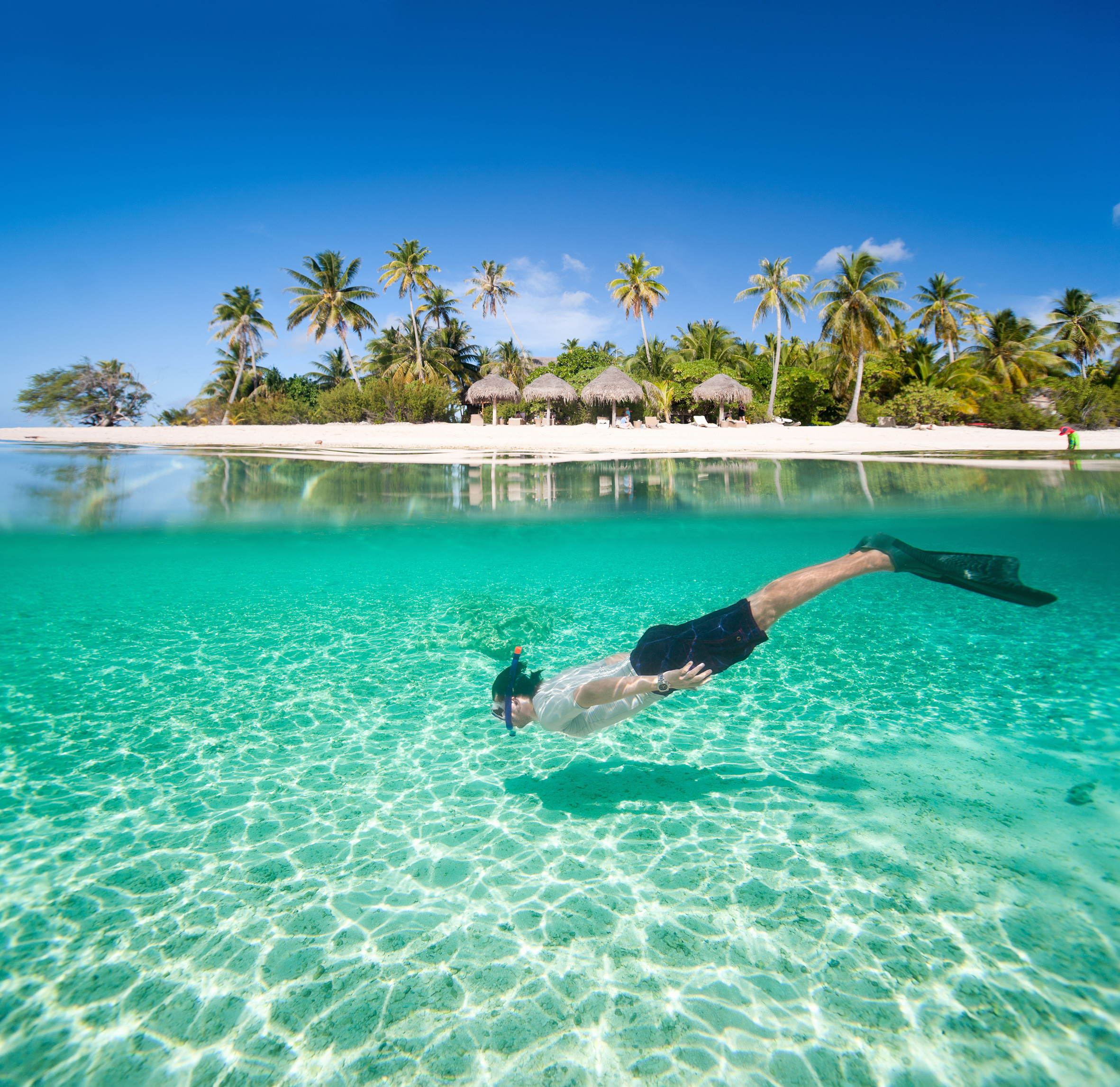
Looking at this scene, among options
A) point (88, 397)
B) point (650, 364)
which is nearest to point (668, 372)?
point (650, 364)

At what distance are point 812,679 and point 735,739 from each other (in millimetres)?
2262

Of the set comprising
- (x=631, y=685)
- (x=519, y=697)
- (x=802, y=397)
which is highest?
(x=802, y=397)

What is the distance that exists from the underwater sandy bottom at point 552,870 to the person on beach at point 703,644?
50.0 inches

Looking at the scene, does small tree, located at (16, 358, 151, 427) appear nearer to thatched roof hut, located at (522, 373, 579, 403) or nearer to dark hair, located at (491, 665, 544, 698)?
thatched roof hut, located at (522, 373, 579, 403)

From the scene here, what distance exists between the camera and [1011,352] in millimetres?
40656

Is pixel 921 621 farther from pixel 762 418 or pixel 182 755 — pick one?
pixel 762 418

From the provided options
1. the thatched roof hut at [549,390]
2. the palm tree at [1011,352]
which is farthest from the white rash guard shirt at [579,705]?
the palm tree at [1011,352]

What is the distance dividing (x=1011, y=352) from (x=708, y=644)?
48.9 meters

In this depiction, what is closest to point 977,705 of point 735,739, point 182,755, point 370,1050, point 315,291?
A: point 735,739

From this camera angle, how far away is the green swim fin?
375cm

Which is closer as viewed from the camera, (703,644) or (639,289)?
(703,644)

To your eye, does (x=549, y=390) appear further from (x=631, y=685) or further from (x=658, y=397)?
(x=631, y=685)

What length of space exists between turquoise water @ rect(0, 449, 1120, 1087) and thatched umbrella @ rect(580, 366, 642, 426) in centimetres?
2410

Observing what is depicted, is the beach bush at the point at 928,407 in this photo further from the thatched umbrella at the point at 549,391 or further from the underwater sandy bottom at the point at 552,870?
the underwater sandy bottom at the point at 552,870
